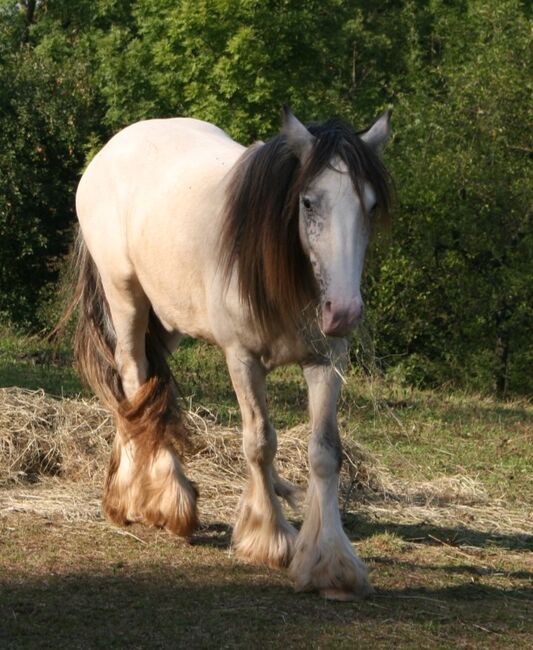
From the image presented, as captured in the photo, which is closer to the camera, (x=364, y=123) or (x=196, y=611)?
(x=196, y=611)

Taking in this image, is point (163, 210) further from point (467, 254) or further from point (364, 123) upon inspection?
point (364, 123)

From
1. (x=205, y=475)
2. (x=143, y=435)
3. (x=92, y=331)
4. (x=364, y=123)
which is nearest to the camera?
(x=143, y=435)

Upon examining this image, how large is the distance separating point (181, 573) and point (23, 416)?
2477 mm

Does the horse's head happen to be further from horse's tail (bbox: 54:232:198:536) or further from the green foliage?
the green foliage

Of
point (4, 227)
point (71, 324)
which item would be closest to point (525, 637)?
point (71, 324)

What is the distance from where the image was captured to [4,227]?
671 inches

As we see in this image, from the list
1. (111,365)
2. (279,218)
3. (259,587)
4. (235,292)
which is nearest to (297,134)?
(279,218)

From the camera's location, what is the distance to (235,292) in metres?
5.04

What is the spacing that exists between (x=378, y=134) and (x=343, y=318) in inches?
38.6

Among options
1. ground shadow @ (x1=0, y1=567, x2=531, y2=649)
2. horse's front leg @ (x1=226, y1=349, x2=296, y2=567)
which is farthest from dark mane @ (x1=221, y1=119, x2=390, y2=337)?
ground shadow @ (x1=0, y1=567, x2=531, y2=649)

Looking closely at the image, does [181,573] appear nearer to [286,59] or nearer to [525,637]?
[525,637]

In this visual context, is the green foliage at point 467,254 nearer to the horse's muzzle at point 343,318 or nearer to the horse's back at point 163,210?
the horse's back at point 163,210

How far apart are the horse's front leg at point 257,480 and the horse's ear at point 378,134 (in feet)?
3.42

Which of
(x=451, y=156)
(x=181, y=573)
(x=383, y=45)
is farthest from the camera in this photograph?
(x=383, y=45)
